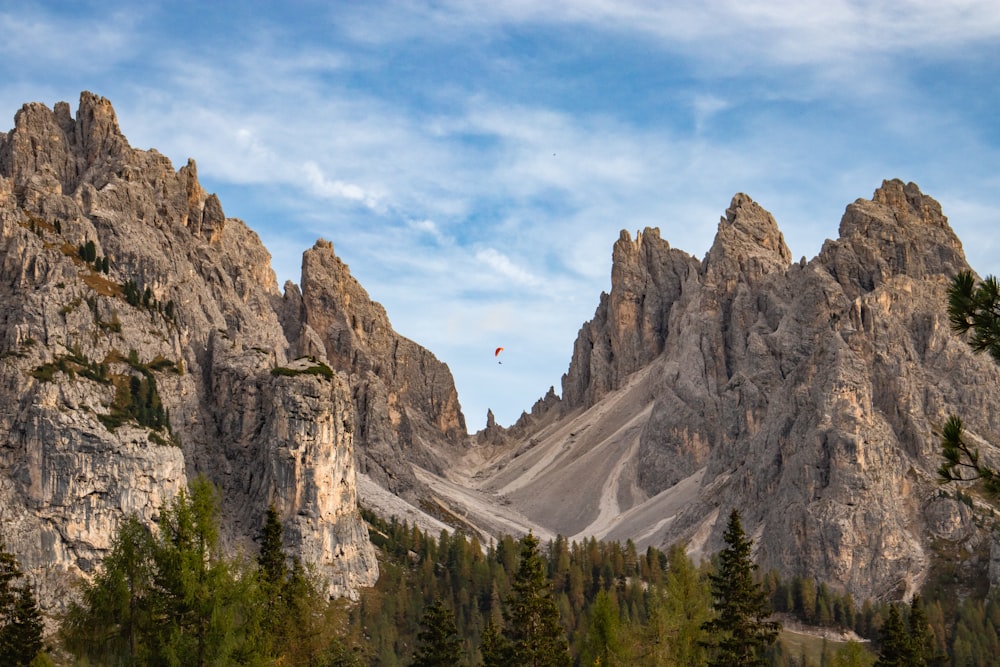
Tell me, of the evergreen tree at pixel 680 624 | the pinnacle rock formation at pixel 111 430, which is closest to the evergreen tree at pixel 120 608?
the evergreen tree at pixel 680 624

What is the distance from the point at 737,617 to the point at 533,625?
12035mm

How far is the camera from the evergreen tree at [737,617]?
6012cm

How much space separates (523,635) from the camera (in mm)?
68750

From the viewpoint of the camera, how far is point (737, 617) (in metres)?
61.8

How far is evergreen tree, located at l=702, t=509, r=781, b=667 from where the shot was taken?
197 ft

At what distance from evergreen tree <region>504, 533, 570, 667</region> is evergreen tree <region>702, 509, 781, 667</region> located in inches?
343

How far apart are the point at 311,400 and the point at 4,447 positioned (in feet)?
162

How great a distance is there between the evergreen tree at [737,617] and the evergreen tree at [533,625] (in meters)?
8.70

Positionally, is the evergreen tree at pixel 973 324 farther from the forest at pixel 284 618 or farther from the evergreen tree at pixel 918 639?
the evergreen tree at pixel 918 639

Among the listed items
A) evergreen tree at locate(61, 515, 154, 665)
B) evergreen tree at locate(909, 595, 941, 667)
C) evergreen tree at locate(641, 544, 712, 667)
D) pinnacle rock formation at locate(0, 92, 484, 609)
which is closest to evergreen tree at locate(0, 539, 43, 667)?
evergreen tree at locate(61, 515, 154, 665)

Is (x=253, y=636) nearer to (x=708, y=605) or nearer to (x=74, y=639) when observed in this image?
(x=74, y=639)

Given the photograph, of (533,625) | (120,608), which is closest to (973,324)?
(120,608)

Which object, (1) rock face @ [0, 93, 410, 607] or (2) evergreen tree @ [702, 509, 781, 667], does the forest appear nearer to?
(2) evergreen tree @ [702, 509, 781, 667]

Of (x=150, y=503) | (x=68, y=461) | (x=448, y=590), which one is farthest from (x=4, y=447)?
(x=448, y=590)
